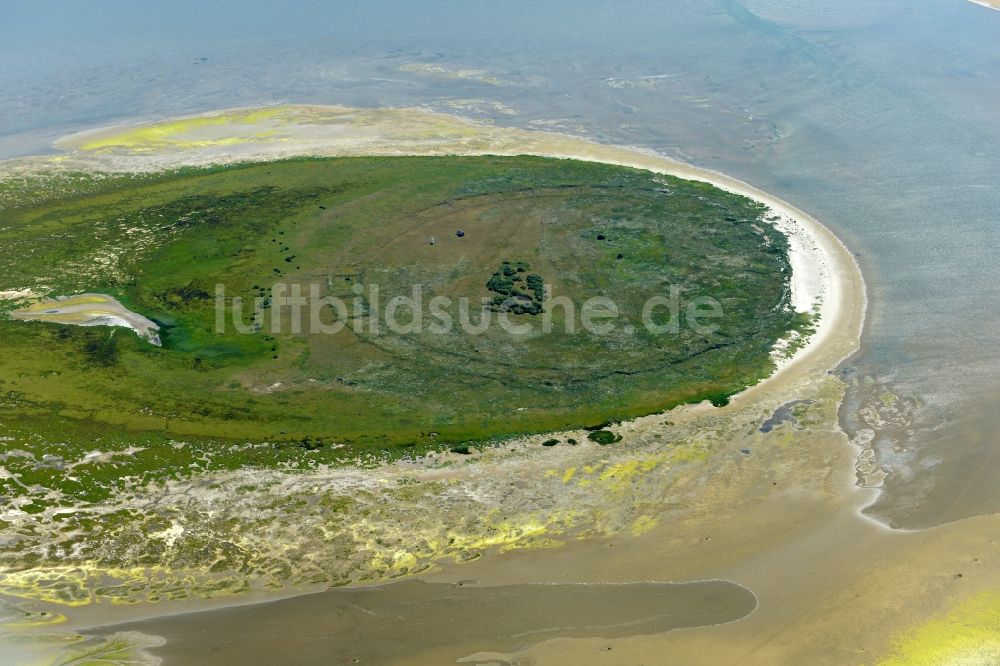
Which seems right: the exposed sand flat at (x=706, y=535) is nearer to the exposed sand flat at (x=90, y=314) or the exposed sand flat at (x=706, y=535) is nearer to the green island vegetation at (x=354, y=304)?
the green island vegetation at (x=354, y=304)

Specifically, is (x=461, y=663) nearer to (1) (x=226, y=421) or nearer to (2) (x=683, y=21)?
(1) (x=226, y=421)

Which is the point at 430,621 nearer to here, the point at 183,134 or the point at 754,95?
the point at 183,134

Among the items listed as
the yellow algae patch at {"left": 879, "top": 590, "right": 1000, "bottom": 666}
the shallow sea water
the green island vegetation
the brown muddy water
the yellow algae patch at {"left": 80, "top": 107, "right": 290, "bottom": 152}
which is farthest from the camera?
the yellow algae patch at {"left": 80, "top": 107, "right": 290, "bottom": 152}

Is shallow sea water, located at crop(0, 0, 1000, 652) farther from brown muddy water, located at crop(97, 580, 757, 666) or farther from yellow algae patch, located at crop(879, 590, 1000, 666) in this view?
brown muddy water, located at crop(97, 580, 757, 666)

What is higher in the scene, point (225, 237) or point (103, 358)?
point (225, 237)

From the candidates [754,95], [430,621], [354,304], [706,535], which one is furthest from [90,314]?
[754,95]

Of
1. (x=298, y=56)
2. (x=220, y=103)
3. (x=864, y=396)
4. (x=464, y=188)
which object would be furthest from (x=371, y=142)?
(x=864, y=396)

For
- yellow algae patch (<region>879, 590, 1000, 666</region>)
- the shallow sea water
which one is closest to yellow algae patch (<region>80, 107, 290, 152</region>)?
the shallow sea water
